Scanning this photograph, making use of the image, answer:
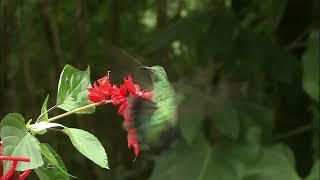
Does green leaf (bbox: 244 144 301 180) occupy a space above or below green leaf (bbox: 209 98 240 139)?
Answer: below

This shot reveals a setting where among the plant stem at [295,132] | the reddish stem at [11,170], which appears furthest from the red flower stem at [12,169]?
the plant stem at [295,132]

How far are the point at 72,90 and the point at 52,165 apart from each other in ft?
0.14

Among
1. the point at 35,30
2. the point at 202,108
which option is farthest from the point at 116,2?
the point at 202,108

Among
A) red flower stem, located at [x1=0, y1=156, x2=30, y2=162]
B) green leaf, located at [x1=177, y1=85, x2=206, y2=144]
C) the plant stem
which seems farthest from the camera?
the plant stem

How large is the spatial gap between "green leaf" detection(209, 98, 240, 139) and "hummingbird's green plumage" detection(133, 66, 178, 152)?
2.65 feet

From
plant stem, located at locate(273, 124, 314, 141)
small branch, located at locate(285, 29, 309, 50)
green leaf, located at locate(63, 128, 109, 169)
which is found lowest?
plant stem, located at locate(273, 124, 314, 141)

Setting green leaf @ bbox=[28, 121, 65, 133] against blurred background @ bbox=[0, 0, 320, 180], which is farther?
blurred background @ bbox=[0, 0, 320, 180]

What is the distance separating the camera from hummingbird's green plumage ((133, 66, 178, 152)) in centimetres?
31

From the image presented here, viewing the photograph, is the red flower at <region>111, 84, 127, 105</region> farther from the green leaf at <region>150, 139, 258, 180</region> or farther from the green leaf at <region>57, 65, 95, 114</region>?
the green leaf at <region>150, 139, 258, 180</region>

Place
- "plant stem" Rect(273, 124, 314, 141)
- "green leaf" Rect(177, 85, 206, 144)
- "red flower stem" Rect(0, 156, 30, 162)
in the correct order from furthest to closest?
"plant stem" Rect(273, 124, 314, 141) < "green leaf" Rect(177, 85, 206, 144) < "red flower stem" Rect(0, 156, 30, 162)

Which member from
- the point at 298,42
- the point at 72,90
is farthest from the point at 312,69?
the point at 72,90

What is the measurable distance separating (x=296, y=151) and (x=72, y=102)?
42.2 inches

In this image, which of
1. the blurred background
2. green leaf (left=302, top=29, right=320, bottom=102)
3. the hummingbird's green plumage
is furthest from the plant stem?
the hummingbird's green plumage

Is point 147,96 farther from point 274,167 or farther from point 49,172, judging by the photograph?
point 274,167
